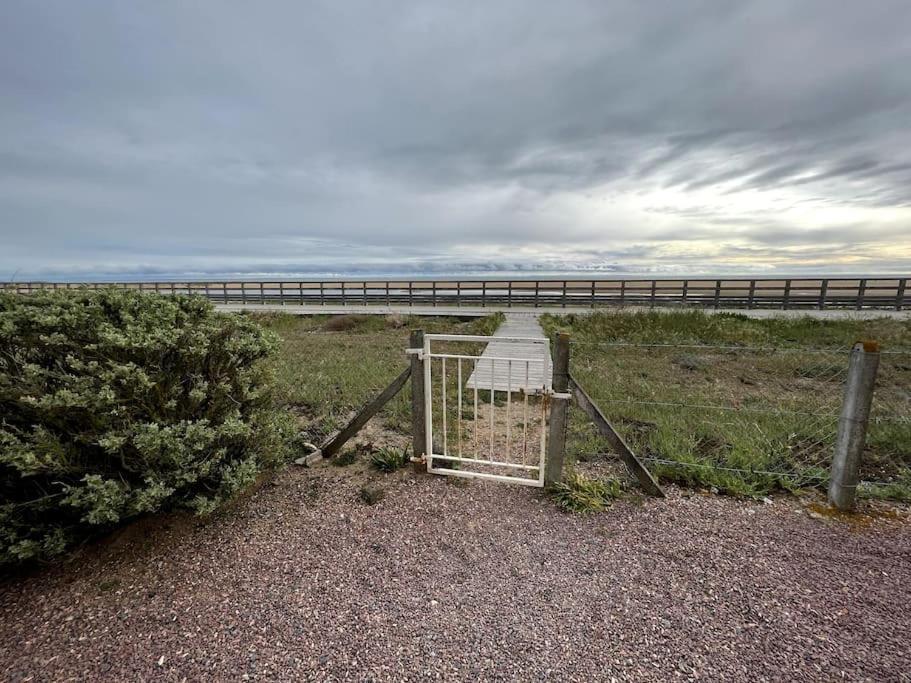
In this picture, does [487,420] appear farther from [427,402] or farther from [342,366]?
[342,366]

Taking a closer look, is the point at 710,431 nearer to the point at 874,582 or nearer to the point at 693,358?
the point at 874,582

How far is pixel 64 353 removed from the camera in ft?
8.27

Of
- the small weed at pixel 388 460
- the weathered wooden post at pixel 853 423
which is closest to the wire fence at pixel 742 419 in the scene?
the weathered wooden post at pixel 853 423

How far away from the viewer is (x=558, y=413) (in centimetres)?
345

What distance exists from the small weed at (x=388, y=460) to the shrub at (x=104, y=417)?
128cm

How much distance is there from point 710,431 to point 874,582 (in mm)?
2324

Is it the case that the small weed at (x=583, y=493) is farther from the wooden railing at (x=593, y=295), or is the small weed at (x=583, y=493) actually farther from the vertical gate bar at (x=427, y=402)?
the wooden railing at (x=593, y=295)

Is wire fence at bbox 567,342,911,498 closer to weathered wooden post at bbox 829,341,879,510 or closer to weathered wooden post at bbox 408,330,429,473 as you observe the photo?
weathered wooden post at bbox 829,341,879,510

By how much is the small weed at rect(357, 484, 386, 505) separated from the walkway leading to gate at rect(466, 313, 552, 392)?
1.22 meters

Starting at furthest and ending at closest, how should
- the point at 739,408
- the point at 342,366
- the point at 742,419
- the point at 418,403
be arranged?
the point at 342,366 → the point at 742,419 → the point at 739,408 → the point at 418,403

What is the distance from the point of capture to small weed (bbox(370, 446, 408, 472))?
398 centimetres

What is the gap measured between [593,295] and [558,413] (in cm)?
1889

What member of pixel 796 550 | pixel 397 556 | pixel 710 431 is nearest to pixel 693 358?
pixel 710 431

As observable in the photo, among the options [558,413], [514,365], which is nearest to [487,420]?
[558,413]
